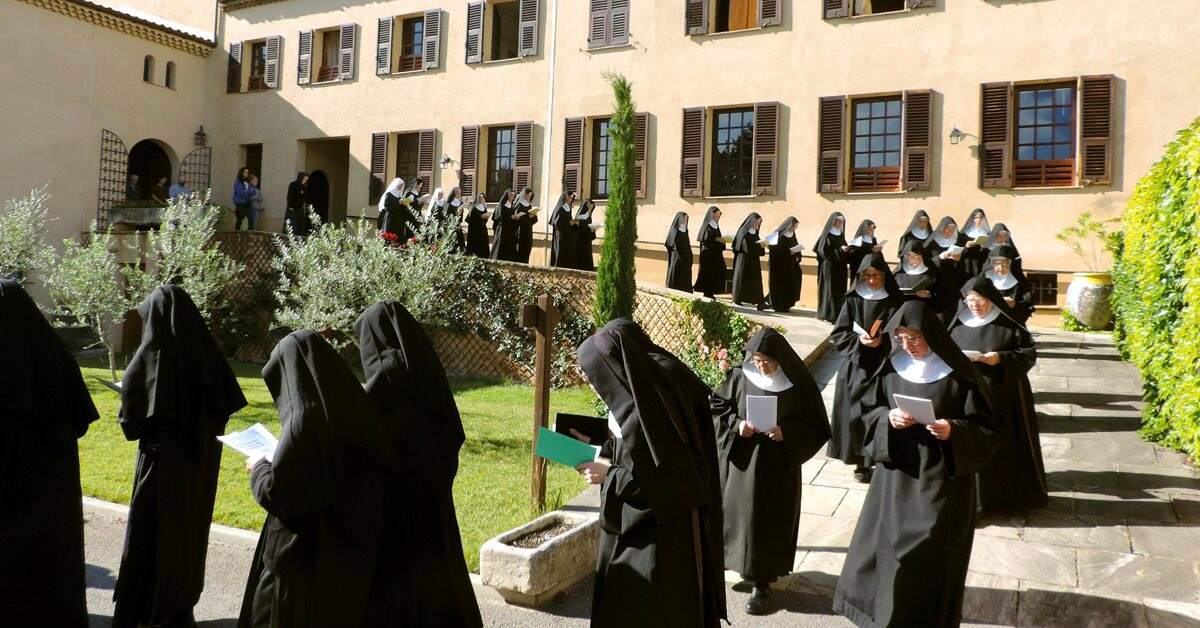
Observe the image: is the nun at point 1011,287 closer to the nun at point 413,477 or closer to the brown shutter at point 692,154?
the nun at point 413,477

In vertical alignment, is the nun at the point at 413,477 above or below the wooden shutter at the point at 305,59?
below

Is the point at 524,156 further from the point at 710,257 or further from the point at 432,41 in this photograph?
the point at 710,257

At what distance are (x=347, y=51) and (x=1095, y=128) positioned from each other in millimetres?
17757

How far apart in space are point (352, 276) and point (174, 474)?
7.53 meters

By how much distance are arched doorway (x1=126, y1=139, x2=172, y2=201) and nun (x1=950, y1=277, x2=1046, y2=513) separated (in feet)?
79.3

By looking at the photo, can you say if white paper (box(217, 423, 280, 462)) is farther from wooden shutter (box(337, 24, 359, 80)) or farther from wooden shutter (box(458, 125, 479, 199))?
wooden shutter (box(337, 24, 359, 80))

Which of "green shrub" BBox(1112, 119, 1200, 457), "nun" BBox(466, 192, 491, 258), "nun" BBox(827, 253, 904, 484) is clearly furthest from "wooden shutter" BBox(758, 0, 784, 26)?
"nun" BBox(827, 253, 904, 484)

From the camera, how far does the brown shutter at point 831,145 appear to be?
18.4 m

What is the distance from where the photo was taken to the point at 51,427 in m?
4.53

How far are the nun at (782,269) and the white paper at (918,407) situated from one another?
38.6 ft

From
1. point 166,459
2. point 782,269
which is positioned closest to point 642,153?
point 782,269

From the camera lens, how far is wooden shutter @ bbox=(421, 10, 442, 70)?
2323 cm

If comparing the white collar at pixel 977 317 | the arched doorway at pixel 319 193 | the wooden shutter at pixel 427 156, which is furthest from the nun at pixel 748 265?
the arched doorway at pixel 319 193

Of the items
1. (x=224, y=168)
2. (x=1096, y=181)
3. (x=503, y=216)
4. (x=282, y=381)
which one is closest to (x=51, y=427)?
(x=282, y=381)
